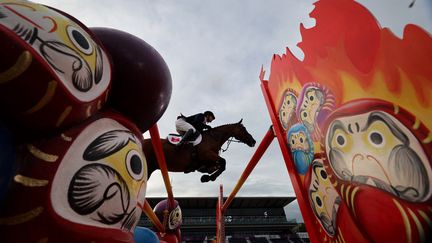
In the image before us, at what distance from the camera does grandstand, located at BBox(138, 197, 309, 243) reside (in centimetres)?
2203

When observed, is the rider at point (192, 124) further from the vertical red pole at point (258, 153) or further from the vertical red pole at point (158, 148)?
the vertical red pole at point (258, 153)

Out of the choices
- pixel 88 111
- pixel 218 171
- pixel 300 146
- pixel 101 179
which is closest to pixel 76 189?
pixel 101 179

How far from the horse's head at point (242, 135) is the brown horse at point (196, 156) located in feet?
1.25

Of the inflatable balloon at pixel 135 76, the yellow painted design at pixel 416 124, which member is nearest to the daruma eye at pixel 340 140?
the yellow painted design at pixel 416 124

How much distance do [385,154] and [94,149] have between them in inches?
56.2

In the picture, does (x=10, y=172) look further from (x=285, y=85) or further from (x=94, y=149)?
(x=285, y=85)

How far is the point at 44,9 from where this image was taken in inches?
35.3

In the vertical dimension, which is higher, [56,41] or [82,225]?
[56,41]

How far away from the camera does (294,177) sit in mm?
2408

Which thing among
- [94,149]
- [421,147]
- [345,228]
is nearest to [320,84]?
[421,147]

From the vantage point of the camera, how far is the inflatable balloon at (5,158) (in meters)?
0.73

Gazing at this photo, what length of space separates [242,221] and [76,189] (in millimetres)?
24617

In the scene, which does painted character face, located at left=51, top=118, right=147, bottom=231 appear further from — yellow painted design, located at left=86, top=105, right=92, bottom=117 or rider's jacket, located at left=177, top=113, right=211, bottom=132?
rider's jacket, located at left=177, top=113, right=211, bottom=132

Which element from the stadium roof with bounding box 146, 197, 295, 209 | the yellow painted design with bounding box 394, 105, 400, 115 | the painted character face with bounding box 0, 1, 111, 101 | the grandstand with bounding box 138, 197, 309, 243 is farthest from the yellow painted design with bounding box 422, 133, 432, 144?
the stadium roof with bounding box 146, 197, 295, 209
